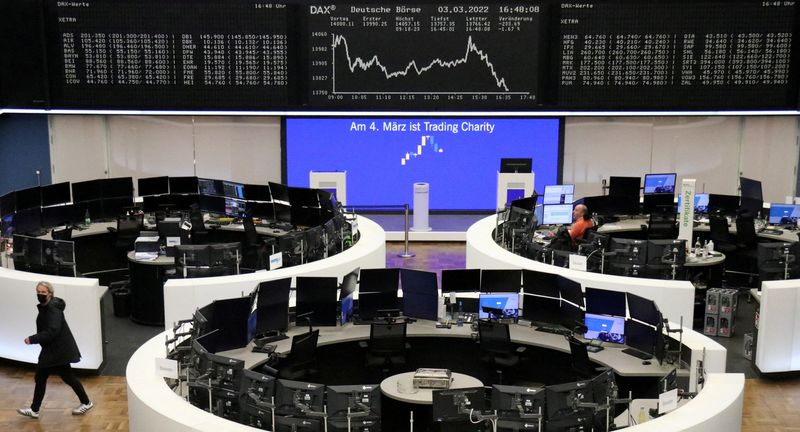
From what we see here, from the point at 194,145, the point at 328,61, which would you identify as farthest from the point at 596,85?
the point at 194,145

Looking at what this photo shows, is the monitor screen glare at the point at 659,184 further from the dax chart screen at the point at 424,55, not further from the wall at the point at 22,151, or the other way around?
the wall at the point at 22,151

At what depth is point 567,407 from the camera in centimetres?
704

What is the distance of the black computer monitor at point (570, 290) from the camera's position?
9195 mm

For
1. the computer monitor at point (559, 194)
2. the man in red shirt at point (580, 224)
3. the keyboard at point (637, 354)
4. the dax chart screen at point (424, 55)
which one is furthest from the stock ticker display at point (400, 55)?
the keyboard at point (637, 354)

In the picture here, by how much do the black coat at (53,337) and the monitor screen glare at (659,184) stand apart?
344 inches

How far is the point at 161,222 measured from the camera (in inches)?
494

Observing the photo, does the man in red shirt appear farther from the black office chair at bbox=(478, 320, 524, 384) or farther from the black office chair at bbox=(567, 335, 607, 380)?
the black office chair at bbox=(567, 335, 607, 380)

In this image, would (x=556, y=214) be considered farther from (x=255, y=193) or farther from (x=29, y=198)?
(x=29, y=198)

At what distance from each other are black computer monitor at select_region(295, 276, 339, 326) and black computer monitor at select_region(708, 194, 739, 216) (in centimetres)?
710

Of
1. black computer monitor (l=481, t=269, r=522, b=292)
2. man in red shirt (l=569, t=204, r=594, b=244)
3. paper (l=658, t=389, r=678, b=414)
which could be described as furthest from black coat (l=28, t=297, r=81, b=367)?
man in red shirt (l=569, t=204, r=594, b=244)

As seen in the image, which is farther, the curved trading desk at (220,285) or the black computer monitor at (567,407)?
the curved trading desk at (220,285)

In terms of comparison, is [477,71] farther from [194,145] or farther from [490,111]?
[194,145]

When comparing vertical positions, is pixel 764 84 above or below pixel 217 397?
above

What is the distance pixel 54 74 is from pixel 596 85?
7.97 meters
